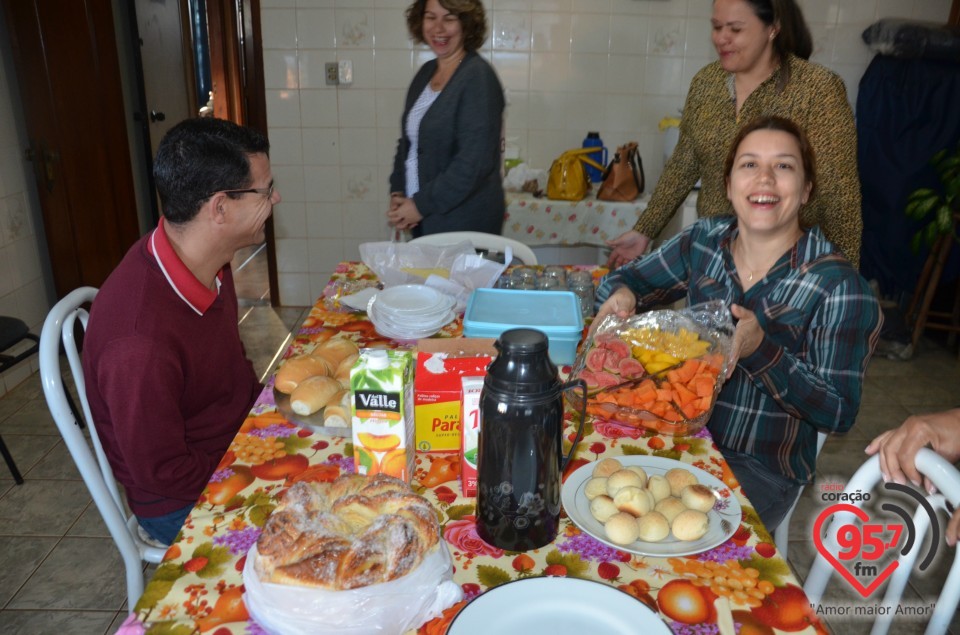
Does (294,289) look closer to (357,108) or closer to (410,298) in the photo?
(357,108)

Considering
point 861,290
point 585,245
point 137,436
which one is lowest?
point 585,245

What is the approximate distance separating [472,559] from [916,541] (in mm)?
606

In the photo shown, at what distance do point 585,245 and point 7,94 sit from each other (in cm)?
258

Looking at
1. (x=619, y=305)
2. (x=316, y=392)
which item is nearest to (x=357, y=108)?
(x=619, y=305)

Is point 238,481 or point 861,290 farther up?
point 861,290

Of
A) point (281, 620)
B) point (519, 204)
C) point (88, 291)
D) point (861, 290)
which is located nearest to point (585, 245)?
point (519, 204)

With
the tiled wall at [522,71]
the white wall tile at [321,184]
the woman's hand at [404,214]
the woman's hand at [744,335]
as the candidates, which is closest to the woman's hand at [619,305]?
the woman's hand at [744,335]

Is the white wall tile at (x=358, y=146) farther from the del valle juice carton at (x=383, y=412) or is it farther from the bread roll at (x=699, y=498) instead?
the bread roll at (x=699, y=498)

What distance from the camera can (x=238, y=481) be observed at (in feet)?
3.66

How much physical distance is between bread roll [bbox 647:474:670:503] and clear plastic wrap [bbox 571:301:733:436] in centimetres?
21

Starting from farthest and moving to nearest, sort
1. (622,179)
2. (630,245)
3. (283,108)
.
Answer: (283,108) < (622,179) < (630,245)

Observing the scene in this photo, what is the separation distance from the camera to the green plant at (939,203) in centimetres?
339

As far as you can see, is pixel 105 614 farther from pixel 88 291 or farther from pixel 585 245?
pixel 585 245

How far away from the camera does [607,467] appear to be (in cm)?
109
